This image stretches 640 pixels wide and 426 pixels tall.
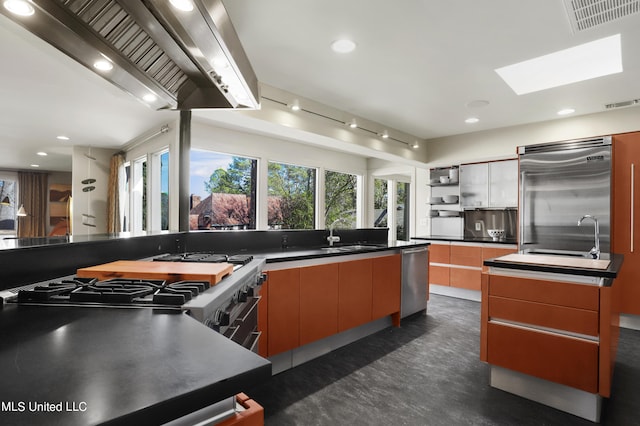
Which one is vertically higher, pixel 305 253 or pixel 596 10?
pixel 596 10

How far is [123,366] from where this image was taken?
602 mm

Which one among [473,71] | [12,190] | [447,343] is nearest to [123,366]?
[12,190]

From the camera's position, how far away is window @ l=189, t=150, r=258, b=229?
5074 millimetres

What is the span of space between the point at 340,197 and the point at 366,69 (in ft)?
13.1

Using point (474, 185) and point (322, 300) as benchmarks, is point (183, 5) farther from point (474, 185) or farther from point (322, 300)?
point (474, 185)

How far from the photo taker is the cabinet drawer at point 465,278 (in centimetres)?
494

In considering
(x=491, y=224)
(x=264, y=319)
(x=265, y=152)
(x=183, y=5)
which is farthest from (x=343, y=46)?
(x=491, y=224)

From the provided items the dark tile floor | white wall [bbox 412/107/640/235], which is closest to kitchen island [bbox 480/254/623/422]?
the dark tile floor

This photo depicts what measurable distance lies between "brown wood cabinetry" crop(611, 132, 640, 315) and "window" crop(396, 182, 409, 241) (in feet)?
12.0

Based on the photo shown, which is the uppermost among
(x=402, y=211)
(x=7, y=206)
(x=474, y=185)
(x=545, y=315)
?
(x=474, y=185)

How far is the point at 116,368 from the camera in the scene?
23.4 inches

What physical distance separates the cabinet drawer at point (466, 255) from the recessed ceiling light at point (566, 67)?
2.35 metres

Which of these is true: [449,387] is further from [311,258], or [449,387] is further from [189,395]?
[189,395]

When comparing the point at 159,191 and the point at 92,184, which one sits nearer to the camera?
the point at 92,184
